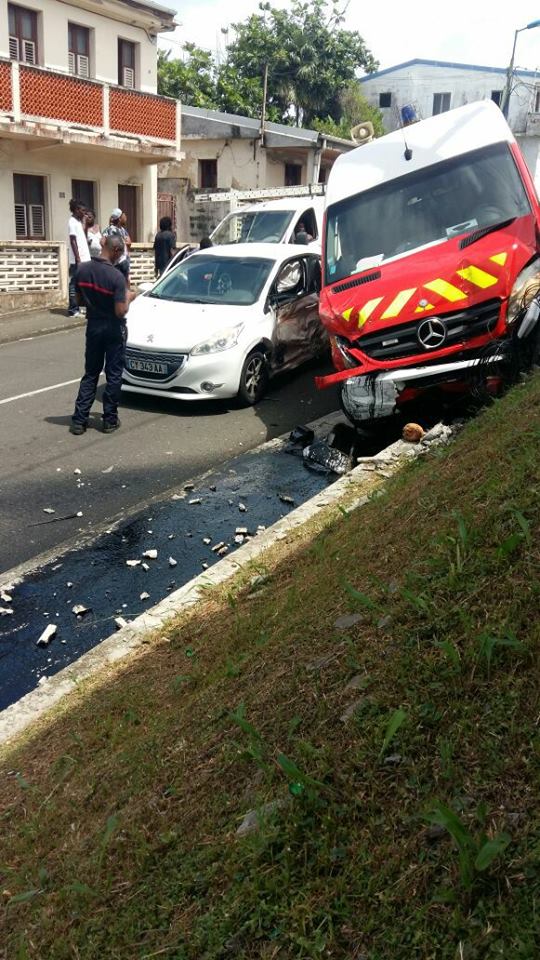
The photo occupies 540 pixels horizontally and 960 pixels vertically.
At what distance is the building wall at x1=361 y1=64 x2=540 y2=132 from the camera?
176 ft

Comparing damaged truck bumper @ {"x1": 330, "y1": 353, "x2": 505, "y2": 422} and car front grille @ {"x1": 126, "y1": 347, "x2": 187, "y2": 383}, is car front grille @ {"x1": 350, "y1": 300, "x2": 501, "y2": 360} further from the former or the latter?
car front grille @ {"x1": 126, "y1": 347, "x2": 187, "y2": 383}

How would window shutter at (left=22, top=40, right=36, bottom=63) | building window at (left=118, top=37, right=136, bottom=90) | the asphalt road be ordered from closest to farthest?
the asphalt road → window shutter at (left=22, top=40, right=36, bottom=63) → building window at (left=118, top=37, right=136, bottom=90)

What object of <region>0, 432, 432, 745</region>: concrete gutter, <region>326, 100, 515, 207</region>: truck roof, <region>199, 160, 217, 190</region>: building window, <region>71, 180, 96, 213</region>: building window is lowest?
<region>0, 432, 432, 745</region>: concrete gutter

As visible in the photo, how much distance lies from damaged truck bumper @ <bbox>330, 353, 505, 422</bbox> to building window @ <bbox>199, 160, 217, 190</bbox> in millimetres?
26925

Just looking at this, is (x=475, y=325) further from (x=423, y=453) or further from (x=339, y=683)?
(x=339, y=683)

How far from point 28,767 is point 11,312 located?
49.6 feet

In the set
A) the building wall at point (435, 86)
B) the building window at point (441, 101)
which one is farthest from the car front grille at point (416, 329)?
the building window at point (441, 101)

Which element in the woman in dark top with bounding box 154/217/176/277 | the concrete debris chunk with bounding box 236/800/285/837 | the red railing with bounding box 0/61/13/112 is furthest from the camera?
the red railing with bounding box 0/61/13/112

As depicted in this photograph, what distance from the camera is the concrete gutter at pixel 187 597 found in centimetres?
399

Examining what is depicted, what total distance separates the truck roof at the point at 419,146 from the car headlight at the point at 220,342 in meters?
1.68

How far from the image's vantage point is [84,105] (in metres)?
21.8

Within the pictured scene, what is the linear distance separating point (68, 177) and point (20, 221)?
2011mm

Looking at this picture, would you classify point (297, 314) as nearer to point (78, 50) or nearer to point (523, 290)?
point (523, 290)

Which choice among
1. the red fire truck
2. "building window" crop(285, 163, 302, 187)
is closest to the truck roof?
the red fire truck
